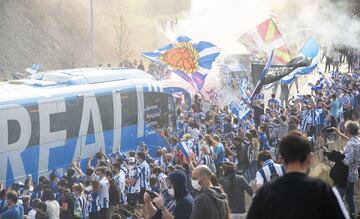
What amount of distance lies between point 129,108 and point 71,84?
1.85m

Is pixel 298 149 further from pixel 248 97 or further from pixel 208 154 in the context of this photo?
pixel 248 97

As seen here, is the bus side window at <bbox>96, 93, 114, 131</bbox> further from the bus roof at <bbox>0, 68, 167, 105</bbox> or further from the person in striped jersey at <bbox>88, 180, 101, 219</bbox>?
the person in striped jersey at <bbox>88, 180, 101, 219</bbox>

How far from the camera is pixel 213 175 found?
292 inches

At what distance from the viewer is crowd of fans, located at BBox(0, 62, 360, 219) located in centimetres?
399

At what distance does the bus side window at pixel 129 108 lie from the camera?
18391 mm

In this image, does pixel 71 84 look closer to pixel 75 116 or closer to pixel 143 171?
pixel 75 116

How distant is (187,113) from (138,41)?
3103cm

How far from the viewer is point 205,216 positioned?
619 centimetres

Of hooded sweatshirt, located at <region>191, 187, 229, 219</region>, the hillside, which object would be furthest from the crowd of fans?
the hillside

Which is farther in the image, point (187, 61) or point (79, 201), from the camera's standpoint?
point (187, 61)

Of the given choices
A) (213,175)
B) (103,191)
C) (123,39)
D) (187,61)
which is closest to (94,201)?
(103,191)

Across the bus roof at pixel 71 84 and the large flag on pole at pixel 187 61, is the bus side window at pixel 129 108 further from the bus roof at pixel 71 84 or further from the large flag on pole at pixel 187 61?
the large flag on pole at pixel 187 61

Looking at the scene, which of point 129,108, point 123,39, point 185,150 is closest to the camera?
point 185,150

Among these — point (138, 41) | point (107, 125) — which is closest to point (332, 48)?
point (138, 41)
